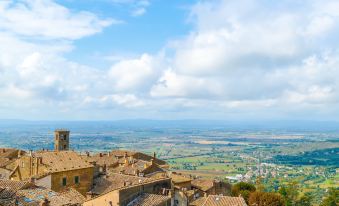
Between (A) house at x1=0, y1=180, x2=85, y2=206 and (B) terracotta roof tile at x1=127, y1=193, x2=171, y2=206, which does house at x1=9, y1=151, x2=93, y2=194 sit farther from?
(B) terracotta roof tile at x1=127, y1=193, x2=171, y2=206

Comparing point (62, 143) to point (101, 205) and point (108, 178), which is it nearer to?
point (108, 178)

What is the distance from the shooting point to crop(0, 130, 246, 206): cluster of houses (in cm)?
3776

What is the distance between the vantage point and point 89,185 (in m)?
50.3

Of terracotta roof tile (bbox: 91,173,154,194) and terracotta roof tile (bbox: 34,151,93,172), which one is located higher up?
terracotta roof tile (bbox: 34,151,93,172)

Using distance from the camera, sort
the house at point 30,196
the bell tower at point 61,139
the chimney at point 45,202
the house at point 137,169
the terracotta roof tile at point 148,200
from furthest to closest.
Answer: the bell tower at point 61,139, the house at point 137,169, the terracotta roof tile at point 148,200, the chimney at point 45,202, the house at point 30,196

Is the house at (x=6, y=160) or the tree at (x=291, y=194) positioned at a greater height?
the house at (x=6, y=160)

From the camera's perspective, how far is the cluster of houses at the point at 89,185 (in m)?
37.8

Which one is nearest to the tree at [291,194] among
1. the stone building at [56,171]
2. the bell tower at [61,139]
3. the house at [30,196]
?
the stone building at [56,171]

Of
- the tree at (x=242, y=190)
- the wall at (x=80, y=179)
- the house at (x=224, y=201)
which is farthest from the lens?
the tree at (x=242, y=190)

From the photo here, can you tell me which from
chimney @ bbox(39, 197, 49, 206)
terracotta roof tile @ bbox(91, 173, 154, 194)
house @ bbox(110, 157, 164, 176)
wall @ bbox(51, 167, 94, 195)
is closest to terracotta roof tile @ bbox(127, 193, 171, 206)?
chimney @ bbox(39, 197, 49, 206)

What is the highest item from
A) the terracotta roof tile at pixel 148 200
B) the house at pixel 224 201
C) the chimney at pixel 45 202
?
the chimney at pixel 45 202

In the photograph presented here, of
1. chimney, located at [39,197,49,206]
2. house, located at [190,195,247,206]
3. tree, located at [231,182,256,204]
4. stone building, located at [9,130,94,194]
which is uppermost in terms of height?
stone building, located at [9,130,94,194]

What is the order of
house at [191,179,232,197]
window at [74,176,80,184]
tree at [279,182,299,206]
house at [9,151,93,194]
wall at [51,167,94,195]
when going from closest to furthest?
house at [9,151,93,194]
wall at [51,167,94,195]
window at [74,176,80,184]
house at [191,179,232,197]
tree at [279,182,299,206]

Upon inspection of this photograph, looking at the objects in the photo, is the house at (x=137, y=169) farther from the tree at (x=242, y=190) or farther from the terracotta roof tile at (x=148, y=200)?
the terracotta roof tile at (x=148, y=200)
